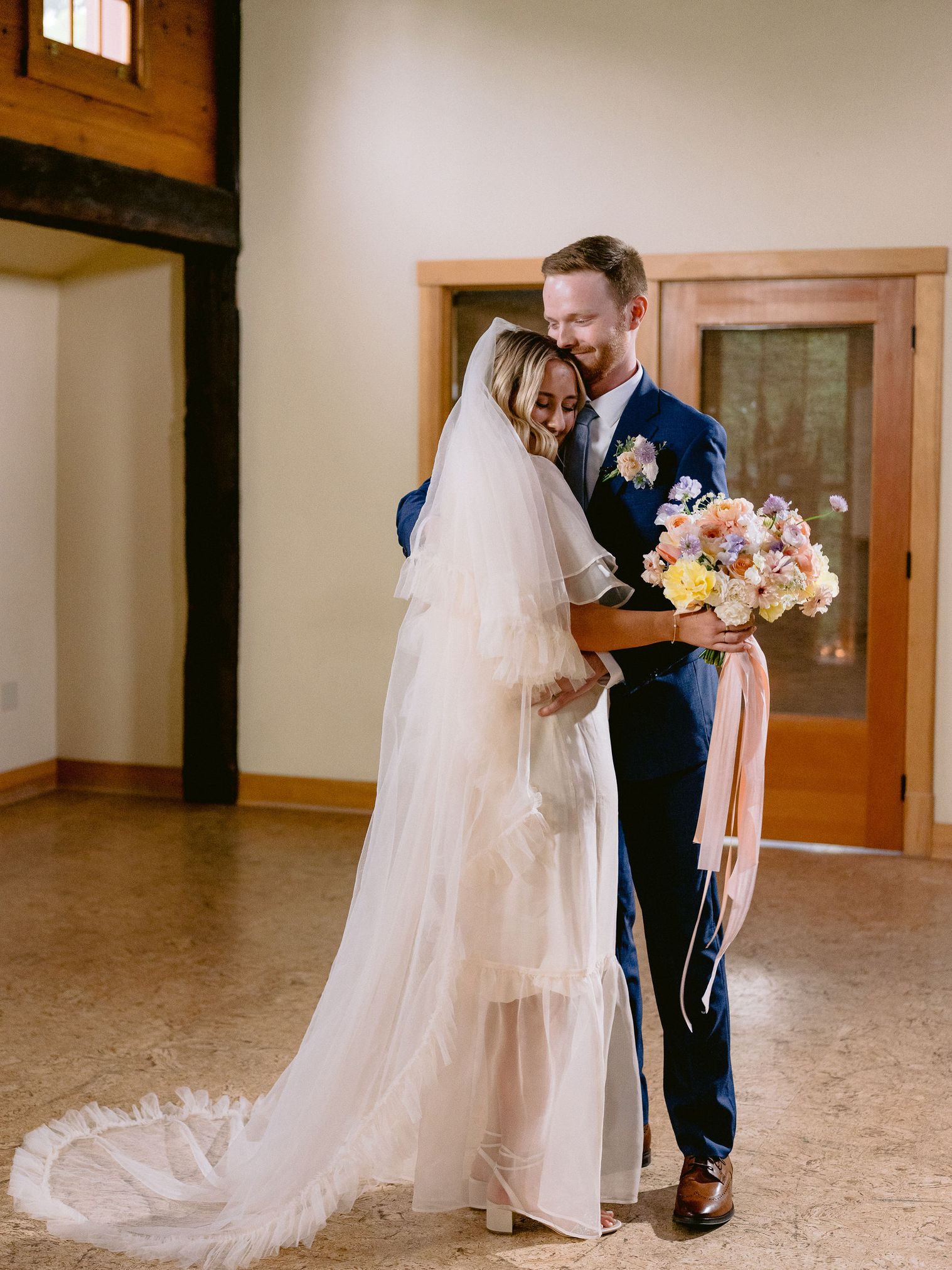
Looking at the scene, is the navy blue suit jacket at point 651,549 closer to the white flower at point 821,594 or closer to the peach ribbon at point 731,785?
the peach ribbon at point 731,785

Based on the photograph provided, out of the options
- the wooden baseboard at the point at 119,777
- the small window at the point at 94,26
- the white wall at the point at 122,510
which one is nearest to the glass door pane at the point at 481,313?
the white wall at the point at 122,510

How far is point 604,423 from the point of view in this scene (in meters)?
2.65

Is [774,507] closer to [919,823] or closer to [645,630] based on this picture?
[645,630]

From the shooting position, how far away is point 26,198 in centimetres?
496

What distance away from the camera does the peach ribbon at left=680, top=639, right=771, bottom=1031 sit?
250cm

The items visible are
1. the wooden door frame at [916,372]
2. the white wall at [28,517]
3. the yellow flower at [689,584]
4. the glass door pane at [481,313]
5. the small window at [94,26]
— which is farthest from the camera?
the white wall at [28,517]

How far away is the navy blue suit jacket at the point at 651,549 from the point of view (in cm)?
259

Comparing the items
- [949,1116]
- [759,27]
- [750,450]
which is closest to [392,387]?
[750,450]

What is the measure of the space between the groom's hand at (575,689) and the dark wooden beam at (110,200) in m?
3.43

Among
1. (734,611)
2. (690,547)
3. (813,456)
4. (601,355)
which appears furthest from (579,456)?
(813,456)

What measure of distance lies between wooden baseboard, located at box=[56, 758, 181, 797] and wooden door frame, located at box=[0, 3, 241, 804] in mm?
175

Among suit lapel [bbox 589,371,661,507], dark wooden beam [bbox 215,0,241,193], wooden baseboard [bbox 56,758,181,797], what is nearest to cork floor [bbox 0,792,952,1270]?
wooden baseboard [bbox 56,758,181,797]

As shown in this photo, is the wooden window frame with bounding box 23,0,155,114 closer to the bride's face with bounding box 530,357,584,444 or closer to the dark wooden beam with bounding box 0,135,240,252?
the dark wooden beam with bounding box 0,135,240,252

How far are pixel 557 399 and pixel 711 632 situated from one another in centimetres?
50
